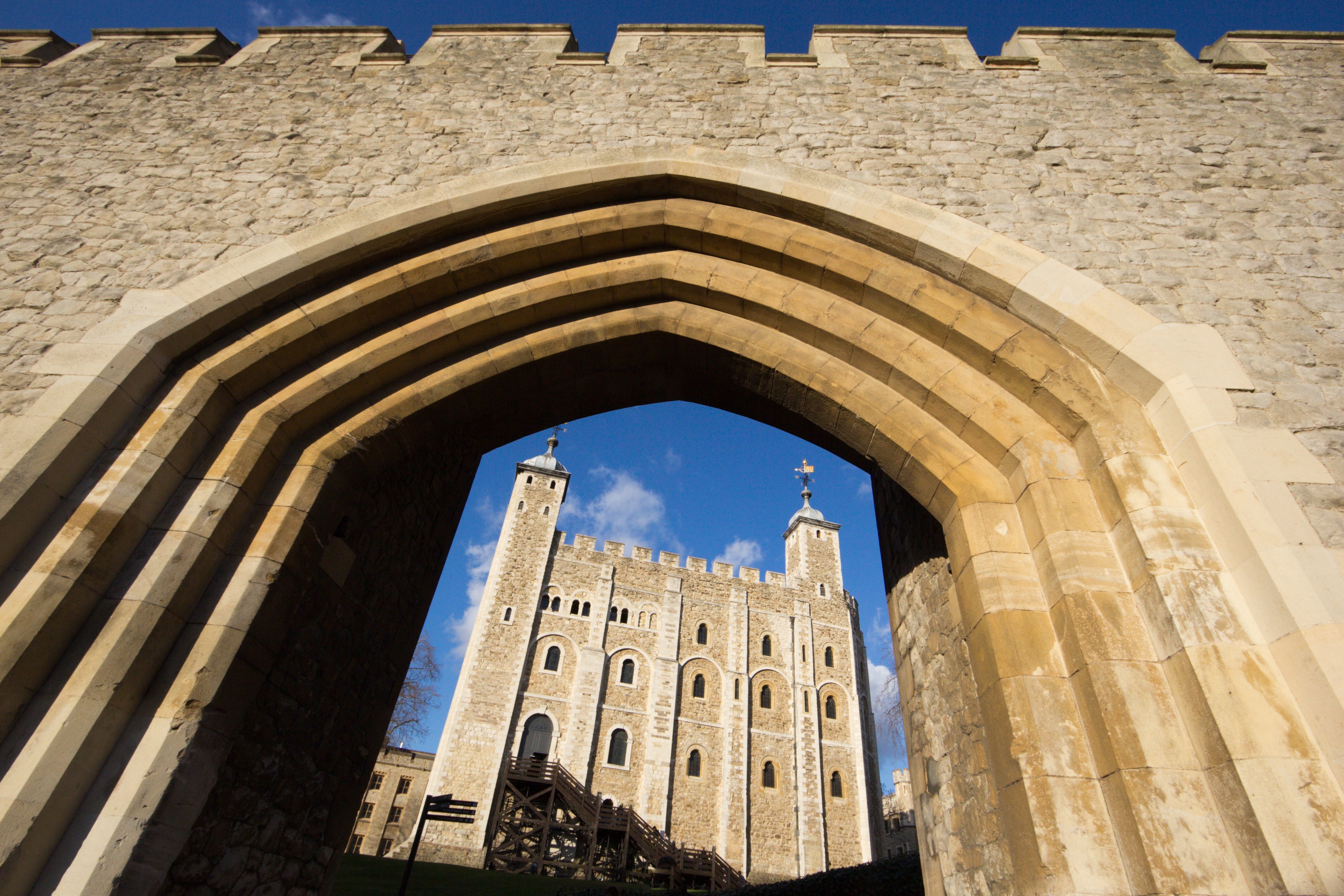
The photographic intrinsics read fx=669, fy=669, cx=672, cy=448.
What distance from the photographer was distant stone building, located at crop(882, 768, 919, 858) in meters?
31.8

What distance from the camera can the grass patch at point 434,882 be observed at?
9.37 meters

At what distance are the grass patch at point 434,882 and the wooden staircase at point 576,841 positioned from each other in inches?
259

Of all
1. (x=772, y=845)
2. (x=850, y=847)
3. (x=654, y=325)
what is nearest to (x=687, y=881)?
(x=772, y=845)

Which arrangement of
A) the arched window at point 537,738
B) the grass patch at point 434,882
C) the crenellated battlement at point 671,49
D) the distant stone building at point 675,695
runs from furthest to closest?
the distant stone building at point 675,695
the arched window at point 537,738
the grass patch at point 434,882
the crenellated battlement at point 671,49

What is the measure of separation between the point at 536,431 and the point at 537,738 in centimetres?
2503

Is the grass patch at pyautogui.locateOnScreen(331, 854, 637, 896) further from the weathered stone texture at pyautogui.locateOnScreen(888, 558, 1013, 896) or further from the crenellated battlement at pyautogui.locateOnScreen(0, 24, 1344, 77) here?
the crenellated battlement at pyautogui.locateOnScreen(0, 24, 1344, 77)

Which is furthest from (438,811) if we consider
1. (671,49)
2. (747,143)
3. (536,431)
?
(671,49)

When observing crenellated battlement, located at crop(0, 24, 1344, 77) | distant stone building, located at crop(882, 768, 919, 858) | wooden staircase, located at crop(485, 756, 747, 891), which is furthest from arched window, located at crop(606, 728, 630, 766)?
crenellated battlement, located at crop(0, 24, 1344, 77)

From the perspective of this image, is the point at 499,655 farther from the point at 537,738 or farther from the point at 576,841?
the point at 576,841

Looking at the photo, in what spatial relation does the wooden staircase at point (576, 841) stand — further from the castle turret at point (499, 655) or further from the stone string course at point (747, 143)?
the stone string course at point (747, 143)

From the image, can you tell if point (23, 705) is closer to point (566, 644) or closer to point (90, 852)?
point (90, 852)

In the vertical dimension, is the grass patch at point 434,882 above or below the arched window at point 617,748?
below

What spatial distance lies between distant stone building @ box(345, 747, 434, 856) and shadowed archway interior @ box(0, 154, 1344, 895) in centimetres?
2577

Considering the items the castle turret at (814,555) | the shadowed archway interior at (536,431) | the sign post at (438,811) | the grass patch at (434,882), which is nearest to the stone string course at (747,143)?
the shadowed archway interior at (536,431)
